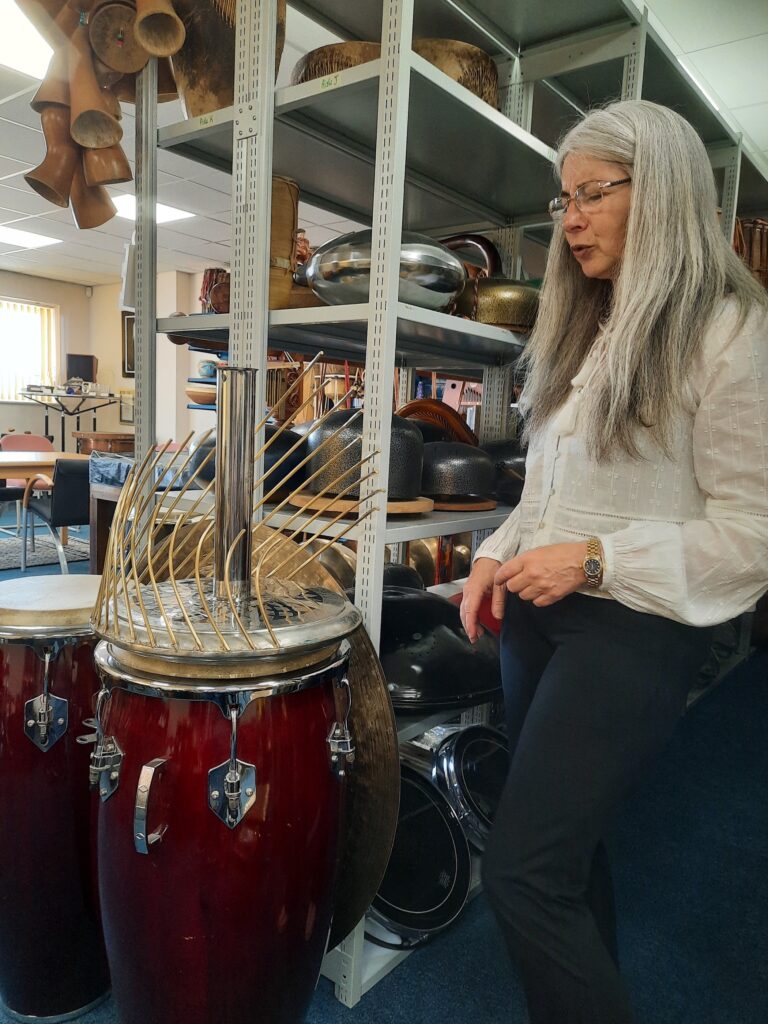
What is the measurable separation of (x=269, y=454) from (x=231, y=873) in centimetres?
92

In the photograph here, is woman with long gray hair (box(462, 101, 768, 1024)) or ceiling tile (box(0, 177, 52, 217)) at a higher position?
A: ceiling tile (box(0, 177, 52, 217))

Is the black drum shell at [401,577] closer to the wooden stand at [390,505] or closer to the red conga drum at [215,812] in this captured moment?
the wooden stand at [390,505]

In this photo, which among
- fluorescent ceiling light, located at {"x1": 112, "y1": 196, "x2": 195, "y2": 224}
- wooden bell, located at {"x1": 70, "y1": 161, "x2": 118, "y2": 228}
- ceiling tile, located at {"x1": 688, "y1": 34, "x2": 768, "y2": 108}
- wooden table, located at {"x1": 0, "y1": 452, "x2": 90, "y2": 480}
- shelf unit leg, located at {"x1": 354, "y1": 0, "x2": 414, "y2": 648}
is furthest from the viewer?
fluorescent ceiling light, located at {"x1": 112, "y1": 196, "x2": 195, "y2": 224}

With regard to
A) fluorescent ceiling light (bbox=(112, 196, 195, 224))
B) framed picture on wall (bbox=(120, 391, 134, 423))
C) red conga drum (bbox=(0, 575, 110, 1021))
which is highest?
fluorescent ceiling light (bbox=(112, 196, 195, 224))

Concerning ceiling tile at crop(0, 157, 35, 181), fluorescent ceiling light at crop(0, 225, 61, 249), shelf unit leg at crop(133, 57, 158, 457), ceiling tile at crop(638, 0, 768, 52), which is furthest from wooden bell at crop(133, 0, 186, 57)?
fluorescent ceiling light at crop(0, 225, 61, 249)

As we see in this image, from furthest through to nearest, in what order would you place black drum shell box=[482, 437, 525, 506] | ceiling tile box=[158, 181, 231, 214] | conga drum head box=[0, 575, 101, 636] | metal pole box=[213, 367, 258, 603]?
ceiling tile box=[158, 181, 231, 214], black drum shell box=[482, 437, 525, 506], conga drum head box=[0, 575, 101, 636], metal pole box=[213, 367, 258, 603]

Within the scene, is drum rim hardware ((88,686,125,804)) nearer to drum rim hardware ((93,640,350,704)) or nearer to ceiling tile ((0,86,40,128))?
drum rim hardware ((93,640,350,704))

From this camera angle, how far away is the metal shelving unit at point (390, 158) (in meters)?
1.32

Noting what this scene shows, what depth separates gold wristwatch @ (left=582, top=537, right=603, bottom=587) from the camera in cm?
97

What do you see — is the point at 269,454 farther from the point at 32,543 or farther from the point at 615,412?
the point at 32,543

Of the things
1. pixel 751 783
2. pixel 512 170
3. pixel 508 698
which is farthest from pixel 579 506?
pixel 751 783

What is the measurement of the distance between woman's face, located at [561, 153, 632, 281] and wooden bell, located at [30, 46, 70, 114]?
4.21 ft

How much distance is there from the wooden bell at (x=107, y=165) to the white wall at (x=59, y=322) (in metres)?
9.38

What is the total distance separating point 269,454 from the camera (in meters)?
1.62
